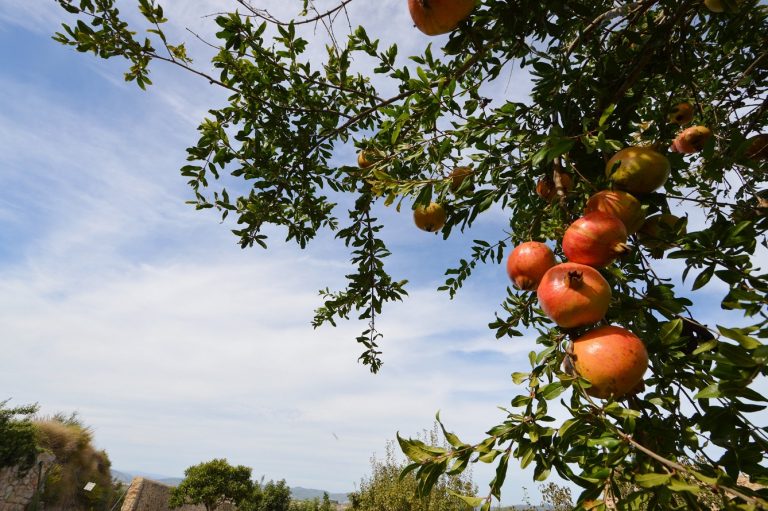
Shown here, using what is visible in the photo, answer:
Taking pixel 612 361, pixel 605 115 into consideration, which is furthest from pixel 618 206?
pixel 612 361

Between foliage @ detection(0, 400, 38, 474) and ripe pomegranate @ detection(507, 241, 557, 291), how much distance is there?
18055 millimetres

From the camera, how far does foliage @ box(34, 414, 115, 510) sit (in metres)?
15.1

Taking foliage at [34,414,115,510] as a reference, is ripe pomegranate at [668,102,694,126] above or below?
above

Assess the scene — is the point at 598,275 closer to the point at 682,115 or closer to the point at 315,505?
the point at 682,115

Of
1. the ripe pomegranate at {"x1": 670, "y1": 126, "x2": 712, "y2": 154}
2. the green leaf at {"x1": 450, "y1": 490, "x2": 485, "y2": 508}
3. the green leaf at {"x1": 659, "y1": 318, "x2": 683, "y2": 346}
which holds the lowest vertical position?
the green leaf at {"x1": 450, "y1": 490, "x2": 485, "y2": 508}

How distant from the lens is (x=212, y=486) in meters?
19.3

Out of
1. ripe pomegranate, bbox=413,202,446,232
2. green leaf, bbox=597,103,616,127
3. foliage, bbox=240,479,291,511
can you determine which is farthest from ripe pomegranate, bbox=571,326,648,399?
foliage, bbox=240,479,291,511

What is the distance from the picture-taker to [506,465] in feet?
3.75

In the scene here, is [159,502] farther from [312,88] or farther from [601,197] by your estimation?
[601,197]

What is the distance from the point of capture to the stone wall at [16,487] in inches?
507

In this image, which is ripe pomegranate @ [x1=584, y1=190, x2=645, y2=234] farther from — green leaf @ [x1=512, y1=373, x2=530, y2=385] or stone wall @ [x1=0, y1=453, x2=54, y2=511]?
stone wall @ [x1=0, y1=453, x2=54, y2=511]

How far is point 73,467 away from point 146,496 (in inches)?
130

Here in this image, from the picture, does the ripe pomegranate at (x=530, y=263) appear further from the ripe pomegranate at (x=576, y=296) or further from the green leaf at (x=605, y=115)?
the green leaf at (x=605, y=115)

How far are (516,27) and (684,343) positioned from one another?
1.35 m
